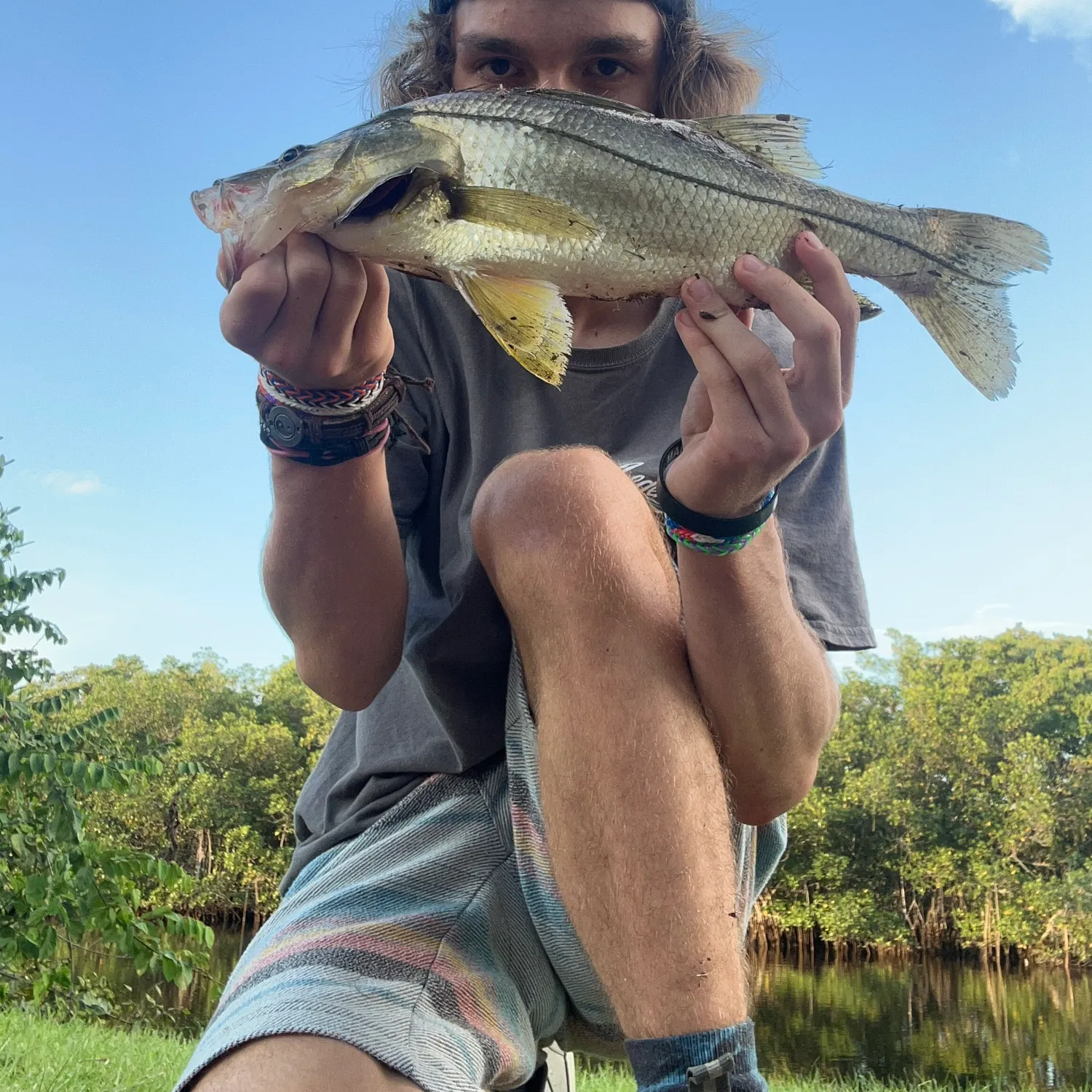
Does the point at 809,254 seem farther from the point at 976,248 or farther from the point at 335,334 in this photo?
the point at 335,334

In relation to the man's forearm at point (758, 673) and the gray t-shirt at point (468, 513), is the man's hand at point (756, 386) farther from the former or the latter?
the gray t-shirt at point (468, 513)

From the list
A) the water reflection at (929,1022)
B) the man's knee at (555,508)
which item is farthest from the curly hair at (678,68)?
the water reflection at (929,1022)

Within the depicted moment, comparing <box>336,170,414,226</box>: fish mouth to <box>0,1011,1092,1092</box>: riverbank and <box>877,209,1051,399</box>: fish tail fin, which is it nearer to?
<box>877,209,1051,399</box>: fish tail fin

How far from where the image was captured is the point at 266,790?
3834 centimetres

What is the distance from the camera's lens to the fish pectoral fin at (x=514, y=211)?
148cm

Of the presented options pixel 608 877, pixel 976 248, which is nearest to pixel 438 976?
pixel 608 877

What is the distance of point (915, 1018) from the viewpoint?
2658 centimetres

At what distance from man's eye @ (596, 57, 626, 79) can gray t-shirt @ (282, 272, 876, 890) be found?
0.50 meters

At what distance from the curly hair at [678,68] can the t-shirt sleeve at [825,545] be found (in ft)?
1.90

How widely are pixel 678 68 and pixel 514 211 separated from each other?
40.1 inches

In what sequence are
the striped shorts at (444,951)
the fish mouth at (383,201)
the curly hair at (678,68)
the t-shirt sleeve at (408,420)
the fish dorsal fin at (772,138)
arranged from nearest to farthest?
the striped shorts at (444,951) < the fish mouth at (383,201) < the fish dorsal fin at (772,138) < the t-shirt sleeve at (408,420) < the curly hair at (678,68)

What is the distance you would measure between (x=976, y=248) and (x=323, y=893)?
160 centimetres

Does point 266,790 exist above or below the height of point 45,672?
below

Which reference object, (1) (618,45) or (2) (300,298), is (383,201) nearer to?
(2) (300,298)
